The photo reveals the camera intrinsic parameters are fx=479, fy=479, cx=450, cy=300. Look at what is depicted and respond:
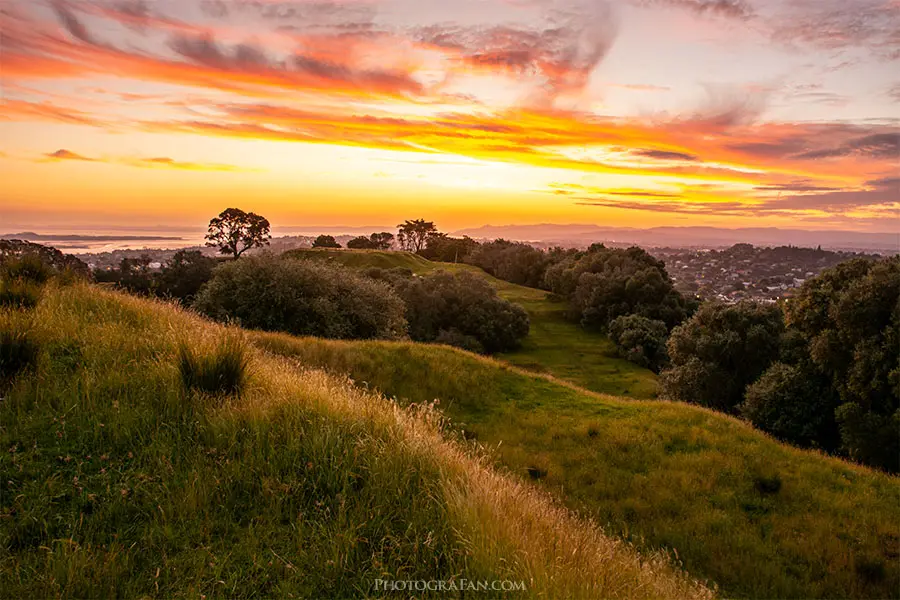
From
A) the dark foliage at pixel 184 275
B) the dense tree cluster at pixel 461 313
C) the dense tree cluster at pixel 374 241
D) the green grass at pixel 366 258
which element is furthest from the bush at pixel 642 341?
the dense tree cluster at pixel 374 241

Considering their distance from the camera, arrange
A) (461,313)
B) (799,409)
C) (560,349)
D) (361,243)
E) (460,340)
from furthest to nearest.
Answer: (361,243)
(560,349)
(461,313)
(460,340)
(799,409)

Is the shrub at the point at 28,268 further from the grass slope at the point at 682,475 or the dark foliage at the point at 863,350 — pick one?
the dark foliage at the point at 863,350

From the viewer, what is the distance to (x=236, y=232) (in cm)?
9625

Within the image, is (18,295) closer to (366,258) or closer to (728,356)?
(728,356)

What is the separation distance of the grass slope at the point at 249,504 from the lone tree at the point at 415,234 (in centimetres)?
14821

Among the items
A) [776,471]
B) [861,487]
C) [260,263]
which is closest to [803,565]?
[776,471]

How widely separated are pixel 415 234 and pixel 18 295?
14773cm

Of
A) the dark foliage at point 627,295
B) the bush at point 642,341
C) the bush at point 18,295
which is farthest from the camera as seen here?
the dark foliage at point 627,295

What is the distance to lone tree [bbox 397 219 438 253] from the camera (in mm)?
154625

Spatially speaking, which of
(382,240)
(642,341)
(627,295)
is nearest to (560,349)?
(642,341)

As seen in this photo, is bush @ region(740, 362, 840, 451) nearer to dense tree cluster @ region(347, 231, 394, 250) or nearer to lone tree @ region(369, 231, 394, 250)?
dense tree cluster @ region(347, 231, 394, 250)

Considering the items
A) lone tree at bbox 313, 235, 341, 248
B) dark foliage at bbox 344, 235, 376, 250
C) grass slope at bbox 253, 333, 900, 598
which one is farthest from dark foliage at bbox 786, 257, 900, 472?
dark foliage at bbox 344, 235, 376, 250

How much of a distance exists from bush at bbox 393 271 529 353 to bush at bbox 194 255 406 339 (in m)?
28.1

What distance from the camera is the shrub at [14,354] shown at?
23.5 ft
